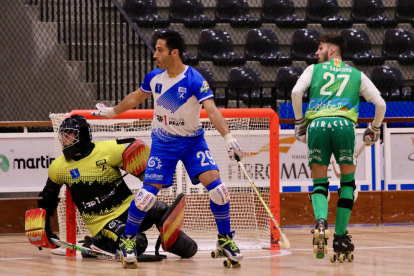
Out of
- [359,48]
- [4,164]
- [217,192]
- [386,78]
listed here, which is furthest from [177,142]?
[359,48]

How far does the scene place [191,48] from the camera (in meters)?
10.1

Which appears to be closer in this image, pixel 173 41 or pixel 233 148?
pixel 233 148

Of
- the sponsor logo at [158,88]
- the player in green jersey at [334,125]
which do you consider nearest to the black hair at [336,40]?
the player in green jersey at [334,125]

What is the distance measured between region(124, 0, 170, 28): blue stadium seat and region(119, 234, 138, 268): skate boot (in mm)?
5734

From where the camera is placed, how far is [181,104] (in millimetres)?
4582

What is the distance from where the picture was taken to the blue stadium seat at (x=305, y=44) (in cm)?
1009

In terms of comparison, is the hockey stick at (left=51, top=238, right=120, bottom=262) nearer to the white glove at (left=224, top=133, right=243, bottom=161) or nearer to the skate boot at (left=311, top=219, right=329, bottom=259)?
the white glove at (left=224, top=133, right=243, bottom=161)

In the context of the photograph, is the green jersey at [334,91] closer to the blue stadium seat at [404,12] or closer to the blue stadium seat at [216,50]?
the blue stadium seat at [216,50]

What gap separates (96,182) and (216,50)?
5110 mm

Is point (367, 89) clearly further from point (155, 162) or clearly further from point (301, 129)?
point (155, 162)

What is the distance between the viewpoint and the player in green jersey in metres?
4.68

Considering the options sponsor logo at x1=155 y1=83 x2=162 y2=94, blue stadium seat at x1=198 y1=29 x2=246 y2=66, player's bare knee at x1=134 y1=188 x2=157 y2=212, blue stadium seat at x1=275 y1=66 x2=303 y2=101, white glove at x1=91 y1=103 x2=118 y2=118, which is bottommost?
player's bare knee at x1=134 y1=188 x2=157 y2=212

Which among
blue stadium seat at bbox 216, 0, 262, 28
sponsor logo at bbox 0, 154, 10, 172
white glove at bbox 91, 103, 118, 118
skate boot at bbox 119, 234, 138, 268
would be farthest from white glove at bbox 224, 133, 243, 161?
blue stadium seat at bbox 216, 0, 262, 28

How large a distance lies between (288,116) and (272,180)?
2122mm
